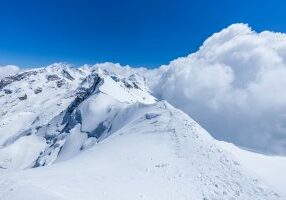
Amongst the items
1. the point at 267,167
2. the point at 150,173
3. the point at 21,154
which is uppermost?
the point at 267,167

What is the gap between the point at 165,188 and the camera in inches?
2067

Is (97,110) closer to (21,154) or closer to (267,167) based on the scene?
(21,154)

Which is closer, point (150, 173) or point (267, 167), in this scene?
point (150, 173)

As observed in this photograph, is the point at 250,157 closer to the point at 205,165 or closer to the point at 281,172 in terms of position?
the point at 281,172

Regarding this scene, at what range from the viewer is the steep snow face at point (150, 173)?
45.5 meters

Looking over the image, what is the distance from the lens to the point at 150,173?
188ft

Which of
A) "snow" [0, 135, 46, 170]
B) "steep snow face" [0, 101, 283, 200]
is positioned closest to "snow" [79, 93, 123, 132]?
"snow" [0, 135, 46, 170]

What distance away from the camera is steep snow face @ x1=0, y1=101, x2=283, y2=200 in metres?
45.5

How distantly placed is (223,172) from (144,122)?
29.0 metres

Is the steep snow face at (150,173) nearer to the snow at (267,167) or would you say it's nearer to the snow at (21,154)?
the snow at (267,167)

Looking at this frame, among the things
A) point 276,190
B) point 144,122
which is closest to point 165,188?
point 276,190

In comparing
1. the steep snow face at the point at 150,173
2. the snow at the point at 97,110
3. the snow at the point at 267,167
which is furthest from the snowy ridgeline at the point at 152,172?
the snow at the point at 97,110

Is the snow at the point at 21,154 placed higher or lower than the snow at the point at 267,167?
lower

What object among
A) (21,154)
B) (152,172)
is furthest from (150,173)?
(21,154)
